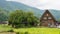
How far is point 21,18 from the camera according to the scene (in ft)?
57.6

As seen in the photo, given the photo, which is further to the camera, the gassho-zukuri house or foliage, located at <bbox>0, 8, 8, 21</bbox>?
foliage, located at <bbox>0, 8, 8, 21</bbox>

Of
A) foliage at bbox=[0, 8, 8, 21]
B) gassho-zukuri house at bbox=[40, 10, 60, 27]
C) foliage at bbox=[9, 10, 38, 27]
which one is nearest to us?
foliage at bbox=[9, 10, 38, 27]

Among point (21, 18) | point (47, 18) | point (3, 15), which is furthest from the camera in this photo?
point (3, 15)

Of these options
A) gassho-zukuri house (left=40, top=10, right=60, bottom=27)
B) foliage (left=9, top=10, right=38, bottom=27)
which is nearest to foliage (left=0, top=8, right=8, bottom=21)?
foliage (left=9, top=10, right=38, bottom=27)

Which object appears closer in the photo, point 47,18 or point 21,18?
point 21,18

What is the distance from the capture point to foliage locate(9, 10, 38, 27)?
17.1 meters

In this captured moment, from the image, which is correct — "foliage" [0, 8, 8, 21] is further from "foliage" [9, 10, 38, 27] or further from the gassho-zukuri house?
the gassho-zukuri house

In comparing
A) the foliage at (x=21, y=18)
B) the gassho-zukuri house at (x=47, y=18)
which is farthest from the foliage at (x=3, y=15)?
the gassho-zukuri house at (x=47, y=18)

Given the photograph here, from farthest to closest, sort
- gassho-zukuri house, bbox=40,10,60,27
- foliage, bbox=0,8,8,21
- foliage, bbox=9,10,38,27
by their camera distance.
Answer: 1. foliage, bbox=0,8,8,21
2. gassho-zukuri house, bbox=40,10,60,27
3. foliage, bbox=9,10,38,27

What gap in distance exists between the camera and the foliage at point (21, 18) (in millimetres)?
17141

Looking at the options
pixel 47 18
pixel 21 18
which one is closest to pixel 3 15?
pixel 47 18

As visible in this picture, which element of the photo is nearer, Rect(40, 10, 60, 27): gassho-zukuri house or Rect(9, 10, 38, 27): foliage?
Rect(9, 10, 38, 27): foliage

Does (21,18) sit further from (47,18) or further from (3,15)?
(3,15)

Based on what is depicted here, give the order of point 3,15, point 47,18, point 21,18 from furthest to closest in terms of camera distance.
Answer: point 3,15 < point 47,18 < point 21,18
